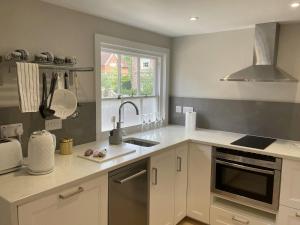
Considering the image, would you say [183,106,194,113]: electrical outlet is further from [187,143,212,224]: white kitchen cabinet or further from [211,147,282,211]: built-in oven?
[211,147,282,211]: built-in oven

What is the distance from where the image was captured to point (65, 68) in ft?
6.59

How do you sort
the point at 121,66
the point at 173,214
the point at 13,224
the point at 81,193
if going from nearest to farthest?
1. the point at 13,224
2. the point at 81,193
3. the point at 173,214
4. the point at 121,66

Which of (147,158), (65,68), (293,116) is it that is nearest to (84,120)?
(65,68)

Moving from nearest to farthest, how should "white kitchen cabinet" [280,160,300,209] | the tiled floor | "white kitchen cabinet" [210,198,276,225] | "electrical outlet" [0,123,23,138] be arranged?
"electrical outlet" [0,123,23,138] → "white kitchen cabinet" [280,160,300,209] → "white kitchen cabinet" [210,198,276,225] → the tiled floor

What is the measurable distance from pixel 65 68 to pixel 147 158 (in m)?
1.03

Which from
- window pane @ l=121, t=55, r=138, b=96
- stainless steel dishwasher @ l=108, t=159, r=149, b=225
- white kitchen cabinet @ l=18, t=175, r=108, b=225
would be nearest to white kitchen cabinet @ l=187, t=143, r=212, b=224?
stainless steel dishwasher @ l=108, t=159, r=149, b=225

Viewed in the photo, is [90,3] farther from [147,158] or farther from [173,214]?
[173,214]

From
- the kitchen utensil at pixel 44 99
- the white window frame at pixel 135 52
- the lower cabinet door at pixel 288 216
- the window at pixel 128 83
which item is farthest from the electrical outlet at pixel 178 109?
the kitchen utensil at pixel 44 99

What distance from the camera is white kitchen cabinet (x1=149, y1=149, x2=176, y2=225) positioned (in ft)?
6.91

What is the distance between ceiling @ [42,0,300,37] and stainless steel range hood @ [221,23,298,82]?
0.36 ft

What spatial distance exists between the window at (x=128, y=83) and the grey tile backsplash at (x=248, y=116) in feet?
1.48

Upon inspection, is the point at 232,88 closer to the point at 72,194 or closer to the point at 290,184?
the point at 290,184

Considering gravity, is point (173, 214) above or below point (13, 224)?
below

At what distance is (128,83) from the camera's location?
2824 millimetres
